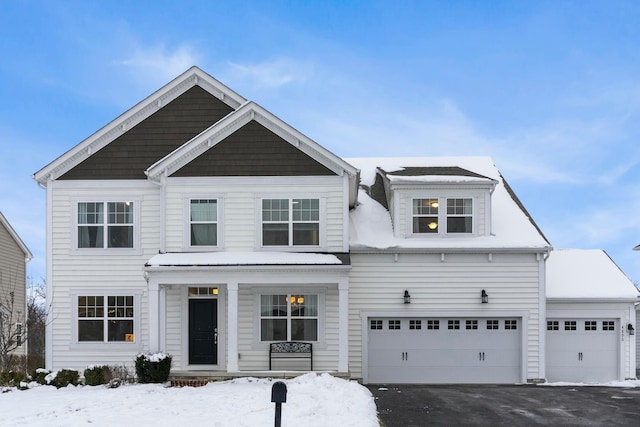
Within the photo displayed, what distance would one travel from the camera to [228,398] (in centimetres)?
1211

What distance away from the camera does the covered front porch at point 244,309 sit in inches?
602

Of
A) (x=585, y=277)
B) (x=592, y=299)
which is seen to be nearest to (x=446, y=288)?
(x=592, y=299)

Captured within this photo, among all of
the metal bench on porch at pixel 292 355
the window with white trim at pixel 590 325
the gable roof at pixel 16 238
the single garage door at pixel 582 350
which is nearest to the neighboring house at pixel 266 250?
the metal bench on porch at pixel 292 355

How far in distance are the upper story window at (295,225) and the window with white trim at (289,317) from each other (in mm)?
1660

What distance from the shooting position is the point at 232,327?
15398mm

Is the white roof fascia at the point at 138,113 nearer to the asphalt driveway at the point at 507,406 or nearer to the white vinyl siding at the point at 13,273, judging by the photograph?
the asphalt driveway at the point at 507,406

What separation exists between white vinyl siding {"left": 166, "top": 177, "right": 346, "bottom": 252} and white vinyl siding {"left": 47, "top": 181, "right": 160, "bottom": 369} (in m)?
1.11

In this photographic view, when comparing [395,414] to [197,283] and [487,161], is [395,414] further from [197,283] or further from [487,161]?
[487,161]

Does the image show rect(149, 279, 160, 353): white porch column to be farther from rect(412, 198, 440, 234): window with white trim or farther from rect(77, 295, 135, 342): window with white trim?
rect(412, 198, 440, 234): window with white trim

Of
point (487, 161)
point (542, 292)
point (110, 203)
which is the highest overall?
point (487, 161)

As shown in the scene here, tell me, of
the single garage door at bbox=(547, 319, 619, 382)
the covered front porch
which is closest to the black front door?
the covered front porch

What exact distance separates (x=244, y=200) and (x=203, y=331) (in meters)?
4.10

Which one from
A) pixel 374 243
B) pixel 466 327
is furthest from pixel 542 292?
pixel 374 243

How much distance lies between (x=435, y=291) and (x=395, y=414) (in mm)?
6206
